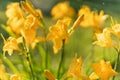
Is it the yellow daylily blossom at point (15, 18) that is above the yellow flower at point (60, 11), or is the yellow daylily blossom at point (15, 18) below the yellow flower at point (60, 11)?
above

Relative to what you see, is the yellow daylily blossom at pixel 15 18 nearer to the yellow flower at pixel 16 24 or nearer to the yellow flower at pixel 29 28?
the yellow flower at pixel 16 24

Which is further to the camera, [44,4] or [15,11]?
[44,4]

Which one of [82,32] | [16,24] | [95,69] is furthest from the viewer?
[82,32]

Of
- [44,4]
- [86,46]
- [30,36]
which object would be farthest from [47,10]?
[30,36]

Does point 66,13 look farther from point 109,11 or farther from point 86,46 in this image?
point 109,11

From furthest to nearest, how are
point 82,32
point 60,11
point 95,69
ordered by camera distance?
point 82,32, point 60,11, point 95,69

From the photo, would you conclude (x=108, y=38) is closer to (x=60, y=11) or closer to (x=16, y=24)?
(x=16, y=24)

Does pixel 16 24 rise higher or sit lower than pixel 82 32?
higher

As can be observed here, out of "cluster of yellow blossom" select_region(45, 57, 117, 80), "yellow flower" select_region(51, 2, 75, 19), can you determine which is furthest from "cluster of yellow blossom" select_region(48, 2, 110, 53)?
"cluster of yellow blossom" select_region(45, 57, 117, 80)

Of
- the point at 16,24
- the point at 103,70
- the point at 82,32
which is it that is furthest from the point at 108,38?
the point at 82,32

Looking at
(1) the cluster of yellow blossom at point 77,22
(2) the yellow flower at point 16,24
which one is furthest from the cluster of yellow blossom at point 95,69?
(2) the yellow flower at point 16,24

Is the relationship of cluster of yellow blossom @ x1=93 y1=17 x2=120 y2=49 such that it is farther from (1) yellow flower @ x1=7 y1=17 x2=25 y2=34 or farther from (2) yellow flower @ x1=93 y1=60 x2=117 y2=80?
(1) yellow flower @ x1=7 y1=17 x2=25 y2=34
